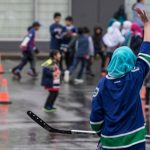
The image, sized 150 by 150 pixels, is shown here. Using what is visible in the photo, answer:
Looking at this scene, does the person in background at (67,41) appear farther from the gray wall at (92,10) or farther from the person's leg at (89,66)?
the gray wall at (92,10)

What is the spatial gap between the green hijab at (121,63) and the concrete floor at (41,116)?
4.45 metres

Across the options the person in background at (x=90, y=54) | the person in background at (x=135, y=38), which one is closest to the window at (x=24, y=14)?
the person in background at (x=90, y=54)

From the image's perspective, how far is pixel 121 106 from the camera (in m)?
5.28

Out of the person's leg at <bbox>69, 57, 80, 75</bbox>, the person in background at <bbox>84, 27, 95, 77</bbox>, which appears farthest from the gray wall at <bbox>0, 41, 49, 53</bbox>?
the person's leg at <bbox>69, 57, 80, 75</bbox>

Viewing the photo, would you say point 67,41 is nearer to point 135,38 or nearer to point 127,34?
point 127,34

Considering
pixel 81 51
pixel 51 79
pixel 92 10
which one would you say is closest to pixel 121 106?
pixel 51 79

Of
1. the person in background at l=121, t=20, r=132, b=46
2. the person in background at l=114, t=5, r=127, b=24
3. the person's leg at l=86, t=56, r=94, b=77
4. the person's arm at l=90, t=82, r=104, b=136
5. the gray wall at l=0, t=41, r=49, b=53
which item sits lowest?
the gray wall at l=0, t=41, r=49, b=53

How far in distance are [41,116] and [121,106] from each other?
7242 millimetres

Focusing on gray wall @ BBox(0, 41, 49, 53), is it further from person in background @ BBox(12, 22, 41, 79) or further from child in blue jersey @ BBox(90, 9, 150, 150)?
child in blue jersey @ BBox(90, 9, 150, 150)

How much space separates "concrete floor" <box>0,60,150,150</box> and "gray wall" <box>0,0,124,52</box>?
6446 mm

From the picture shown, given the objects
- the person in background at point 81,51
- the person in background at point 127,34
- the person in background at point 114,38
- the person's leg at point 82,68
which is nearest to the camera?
the person in background at point 127,34

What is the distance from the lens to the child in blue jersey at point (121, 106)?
5.26m

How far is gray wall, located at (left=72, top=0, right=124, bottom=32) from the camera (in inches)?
963

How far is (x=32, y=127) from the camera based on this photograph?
11.2 m
